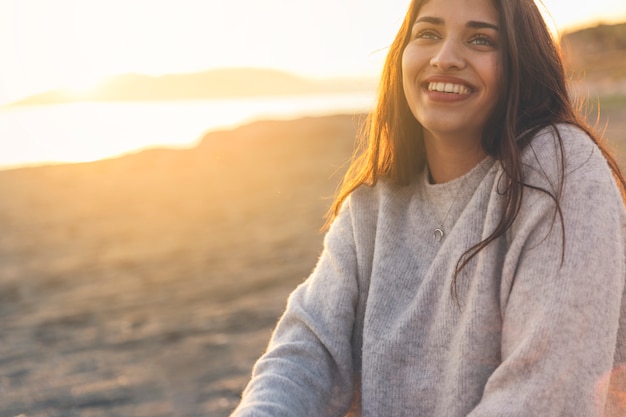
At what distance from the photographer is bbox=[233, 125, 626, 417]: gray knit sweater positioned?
1352mm

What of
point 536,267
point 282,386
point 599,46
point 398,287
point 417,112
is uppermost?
point 417,112

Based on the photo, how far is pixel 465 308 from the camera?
1541mm

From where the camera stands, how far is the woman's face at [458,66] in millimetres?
1631

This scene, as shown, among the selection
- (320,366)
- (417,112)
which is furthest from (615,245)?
(320,366)

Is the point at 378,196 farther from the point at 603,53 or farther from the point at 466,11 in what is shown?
the point at 603,53

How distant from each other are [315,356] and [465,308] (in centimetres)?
41

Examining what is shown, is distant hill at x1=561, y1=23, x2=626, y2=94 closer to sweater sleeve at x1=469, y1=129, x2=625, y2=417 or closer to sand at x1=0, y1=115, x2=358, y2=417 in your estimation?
sand at x1=0, y1=115, x2=358, y2=417

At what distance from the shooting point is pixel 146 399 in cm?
340

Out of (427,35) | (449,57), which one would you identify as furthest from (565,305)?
(427,35)

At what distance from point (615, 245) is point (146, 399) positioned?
2.56 metres

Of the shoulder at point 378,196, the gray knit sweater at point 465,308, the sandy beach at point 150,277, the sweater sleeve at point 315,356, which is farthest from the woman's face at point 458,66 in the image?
the sandy beach at point 150,277

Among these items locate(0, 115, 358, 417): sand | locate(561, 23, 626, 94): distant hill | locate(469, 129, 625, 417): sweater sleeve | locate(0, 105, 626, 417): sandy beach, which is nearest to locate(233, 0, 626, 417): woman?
locate(469, 129, 625, 417): sweater sleeve

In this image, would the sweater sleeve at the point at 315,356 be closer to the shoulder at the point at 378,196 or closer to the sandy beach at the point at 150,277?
the shoulder at the point at 378,196

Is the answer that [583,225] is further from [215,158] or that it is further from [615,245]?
[215,158]
